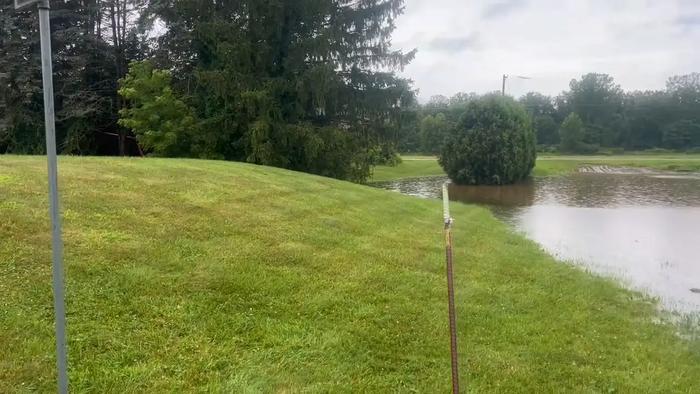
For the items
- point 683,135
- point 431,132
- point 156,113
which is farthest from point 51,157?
point 683,135

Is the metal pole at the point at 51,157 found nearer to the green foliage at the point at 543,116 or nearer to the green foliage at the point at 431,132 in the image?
the green foliage at the point at 431,132

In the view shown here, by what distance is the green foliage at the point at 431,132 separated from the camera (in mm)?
53287

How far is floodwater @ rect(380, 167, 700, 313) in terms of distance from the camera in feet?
25.8

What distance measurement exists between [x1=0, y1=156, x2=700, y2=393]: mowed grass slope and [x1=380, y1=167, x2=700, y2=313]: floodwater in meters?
1.41

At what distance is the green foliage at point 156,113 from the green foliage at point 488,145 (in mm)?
14857

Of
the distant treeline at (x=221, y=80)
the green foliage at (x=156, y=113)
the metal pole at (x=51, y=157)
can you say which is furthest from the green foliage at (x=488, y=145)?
the metal pole at (x=51, y=157)

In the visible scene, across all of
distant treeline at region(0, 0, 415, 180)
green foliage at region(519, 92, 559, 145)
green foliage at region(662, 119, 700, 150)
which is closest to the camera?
distant treeline at region(0, 0, 415, 180)

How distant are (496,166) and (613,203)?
29.2 ft

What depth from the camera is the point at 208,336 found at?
390cm

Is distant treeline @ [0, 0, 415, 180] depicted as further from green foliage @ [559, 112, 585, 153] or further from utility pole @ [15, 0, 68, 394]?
green foliage @ [559, 112, 585, 153]

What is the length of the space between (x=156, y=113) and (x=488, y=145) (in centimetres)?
1651

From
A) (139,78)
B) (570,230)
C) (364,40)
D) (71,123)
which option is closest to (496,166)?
(364,40)

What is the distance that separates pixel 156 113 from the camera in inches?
639

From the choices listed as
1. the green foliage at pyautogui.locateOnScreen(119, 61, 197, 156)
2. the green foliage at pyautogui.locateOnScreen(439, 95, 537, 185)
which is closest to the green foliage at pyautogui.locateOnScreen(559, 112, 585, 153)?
the green foliage at pyautogui.locateOnScreen(439, 95, 537, 185)
